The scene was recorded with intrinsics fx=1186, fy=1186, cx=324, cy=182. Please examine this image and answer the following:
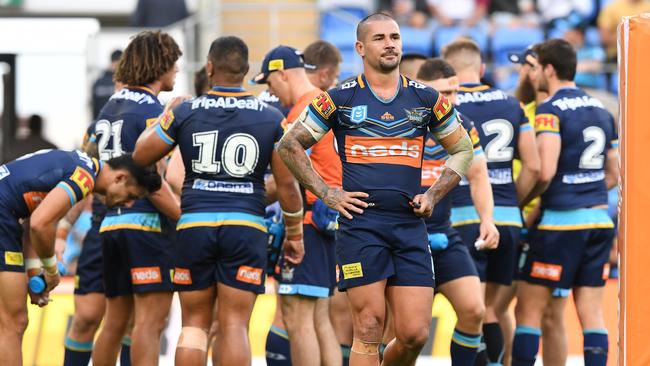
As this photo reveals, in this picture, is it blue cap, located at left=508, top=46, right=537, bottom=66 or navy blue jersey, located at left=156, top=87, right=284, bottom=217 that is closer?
navy blue jersey, located at left=156, top=87, right=284, bottom=217

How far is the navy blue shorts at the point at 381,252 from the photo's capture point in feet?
24.7

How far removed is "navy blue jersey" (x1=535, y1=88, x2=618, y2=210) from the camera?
9977 millimetres

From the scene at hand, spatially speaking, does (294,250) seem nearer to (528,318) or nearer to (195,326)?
(195,326)

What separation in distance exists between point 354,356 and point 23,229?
2.62 m

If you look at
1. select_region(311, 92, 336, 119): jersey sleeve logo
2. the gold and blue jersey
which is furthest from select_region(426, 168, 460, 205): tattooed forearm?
the gold and blue jersey

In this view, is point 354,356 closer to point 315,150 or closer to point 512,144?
point 315,150

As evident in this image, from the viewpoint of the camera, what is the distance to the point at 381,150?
298 inches

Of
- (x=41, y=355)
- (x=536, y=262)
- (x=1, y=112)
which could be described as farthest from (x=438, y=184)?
(x=1, y=112)

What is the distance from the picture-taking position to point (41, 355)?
1231cm

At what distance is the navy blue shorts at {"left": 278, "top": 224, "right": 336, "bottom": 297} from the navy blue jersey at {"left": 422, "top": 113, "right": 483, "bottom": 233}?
0.91 metres

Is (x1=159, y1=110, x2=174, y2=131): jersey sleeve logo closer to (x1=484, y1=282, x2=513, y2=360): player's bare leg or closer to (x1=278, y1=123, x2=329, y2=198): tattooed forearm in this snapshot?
(x1=278, y1=123, x2=329, y2=198): tattooed forearm

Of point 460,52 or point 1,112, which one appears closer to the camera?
point 460,52

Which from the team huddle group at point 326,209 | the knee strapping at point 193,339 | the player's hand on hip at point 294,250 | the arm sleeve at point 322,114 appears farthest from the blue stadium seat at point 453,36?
the arm sleeve at point 322,114

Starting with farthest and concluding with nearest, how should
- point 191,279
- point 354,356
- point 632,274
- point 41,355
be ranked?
point 41,355, point 191,279, point 354,356, point 632,274
